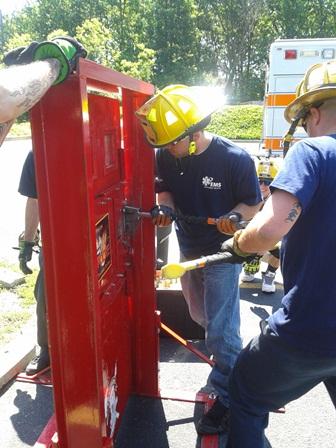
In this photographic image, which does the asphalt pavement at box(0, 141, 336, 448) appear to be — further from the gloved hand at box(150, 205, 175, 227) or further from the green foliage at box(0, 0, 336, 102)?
the green foliage at box(0, 0, 336, 102)

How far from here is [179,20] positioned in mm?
40281

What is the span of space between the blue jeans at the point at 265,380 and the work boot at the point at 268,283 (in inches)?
107

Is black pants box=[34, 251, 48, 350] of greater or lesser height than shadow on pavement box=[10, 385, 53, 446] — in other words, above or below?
above

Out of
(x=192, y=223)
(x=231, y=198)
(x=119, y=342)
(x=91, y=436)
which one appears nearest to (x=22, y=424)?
(x=119, y=342)

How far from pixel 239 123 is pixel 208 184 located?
26.2 meters

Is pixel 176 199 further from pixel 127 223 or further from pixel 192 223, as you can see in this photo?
pixel 127 223

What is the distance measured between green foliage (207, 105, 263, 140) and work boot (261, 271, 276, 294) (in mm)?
22109

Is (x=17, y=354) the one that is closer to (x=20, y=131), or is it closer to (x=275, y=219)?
(x=275, y=219)

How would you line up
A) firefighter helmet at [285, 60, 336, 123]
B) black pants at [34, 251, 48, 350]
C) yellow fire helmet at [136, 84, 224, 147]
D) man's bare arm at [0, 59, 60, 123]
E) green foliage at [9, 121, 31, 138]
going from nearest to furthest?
man's bare arm at [0, 59, 60, 123] < firefighter helmet at [285, 60, 336, 123] < yellow fire helmet at [136, 84, 224, 147] < black pants at [34, 251, 48, 350] < green foliage at [9, 121, 31, 138]

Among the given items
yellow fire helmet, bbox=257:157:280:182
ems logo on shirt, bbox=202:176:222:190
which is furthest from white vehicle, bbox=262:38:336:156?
ems logo on shirt, bbox=202:176:222:190

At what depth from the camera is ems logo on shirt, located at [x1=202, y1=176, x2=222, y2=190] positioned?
260 cm

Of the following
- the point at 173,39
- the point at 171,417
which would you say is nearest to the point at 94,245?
the point at 171,417

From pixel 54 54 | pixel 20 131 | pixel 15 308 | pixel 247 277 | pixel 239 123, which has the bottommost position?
pixel 247 277

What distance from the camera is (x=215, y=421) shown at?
105 inches
